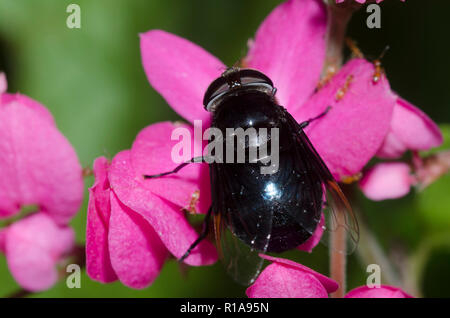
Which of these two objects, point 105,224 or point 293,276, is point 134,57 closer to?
point 105,224

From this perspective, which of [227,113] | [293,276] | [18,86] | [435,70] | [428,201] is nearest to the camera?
[293,276]

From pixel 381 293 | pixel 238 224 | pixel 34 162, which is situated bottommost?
pixel 381 293

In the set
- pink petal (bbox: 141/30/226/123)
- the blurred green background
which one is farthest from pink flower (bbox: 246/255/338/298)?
the blurred green background

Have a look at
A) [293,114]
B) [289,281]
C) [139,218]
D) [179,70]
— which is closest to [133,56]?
[179,70]

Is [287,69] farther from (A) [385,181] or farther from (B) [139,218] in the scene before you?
(B) [139,218]

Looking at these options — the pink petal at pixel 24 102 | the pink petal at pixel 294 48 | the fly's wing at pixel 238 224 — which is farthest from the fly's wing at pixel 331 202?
the pink petal at pixel 24 102

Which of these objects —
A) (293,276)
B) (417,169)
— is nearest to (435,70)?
(417,169)
